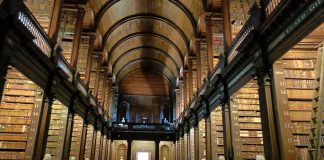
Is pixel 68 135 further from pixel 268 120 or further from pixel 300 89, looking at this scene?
pixel 300 89

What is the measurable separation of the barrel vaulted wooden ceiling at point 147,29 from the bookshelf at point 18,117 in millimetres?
5546

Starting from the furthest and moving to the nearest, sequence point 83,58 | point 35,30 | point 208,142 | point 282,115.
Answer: point 83,58 < point 208,142 < point 35,30 < point 282,115

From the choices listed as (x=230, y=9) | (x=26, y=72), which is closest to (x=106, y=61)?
(x=230, y=9)

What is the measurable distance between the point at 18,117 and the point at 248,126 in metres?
6.31

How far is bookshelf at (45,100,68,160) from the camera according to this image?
910cm

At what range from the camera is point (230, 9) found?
9469 mm

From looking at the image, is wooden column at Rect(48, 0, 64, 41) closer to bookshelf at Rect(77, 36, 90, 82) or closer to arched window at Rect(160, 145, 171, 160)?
bookshelf at Rect(77, 36, 90, 82)

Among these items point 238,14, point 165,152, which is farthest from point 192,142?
point 165,152

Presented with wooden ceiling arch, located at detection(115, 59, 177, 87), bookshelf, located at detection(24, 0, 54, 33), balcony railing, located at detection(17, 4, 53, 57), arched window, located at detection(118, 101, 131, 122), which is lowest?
balcony railing, located at detection(17, 4, 53, 57)

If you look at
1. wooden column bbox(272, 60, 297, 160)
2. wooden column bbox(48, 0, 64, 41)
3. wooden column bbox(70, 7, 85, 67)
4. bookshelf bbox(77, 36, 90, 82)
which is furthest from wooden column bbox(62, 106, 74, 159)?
wooden column bbox(272, 60, 297, 160)

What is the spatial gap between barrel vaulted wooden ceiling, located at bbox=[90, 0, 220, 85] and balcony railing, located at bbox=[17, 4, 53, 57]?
522 cm

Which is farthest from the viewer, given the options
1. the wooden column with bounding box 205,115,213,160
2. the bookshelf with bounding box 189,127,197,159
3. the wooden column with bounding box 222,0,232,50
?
the bookshelf with bounding box 189,127,197,159

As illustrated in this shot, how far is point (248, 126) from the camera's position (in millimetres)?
7961

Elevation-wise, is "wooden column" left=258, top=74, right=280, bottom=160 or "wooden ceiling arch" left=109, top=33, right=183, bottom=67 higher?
"wooden ceiling arch" left=109, top=33, right=183, bottom=67
